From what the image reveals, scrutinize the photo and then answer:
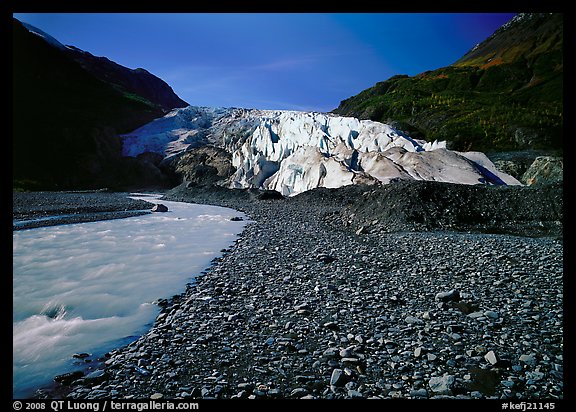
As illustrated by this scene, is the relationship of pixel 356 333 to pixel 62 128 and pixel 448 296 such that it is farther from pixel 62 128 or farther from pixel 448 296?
pixel 62 128

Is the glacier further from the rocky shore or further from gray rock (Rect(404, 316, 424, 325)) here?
gray rock (Rect(404, 316, 424, 325))

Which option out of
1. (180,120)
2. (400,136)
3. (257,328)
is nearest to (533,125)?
(400,136)

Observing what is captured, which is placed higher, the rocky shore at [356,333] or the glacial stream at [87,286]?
the rocky shore at [356,333]

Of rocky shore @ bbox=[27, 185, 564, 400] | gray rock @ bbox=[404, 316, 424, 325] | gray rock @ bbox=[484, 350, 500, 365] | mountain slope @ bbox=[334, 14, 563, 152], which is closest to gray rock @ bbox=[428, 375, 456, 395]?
rocky shore @ bbox=[27, 185, 564, 400]

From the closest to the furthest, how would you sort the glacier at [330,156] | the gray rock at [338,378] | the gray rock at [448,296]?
the gray rock at [338,378]
the gray rock at [448,296]
the glacier at [330,156]

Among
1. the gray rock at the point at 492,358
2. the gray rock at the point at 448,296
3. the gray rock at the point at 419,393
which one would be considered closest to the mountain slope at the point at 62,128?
the gray rock at the point at 448,296

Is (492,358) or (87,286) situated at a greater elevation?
(492,358)

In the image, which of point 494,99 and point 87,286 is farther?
point 494,99

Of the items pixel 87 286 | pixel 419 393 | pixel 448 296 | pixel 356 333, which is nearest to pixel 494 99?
pixel 448 296

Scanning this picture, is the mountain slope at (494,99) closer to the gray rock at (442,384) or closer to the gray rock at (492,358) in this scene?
the gray rock at (492,358)
